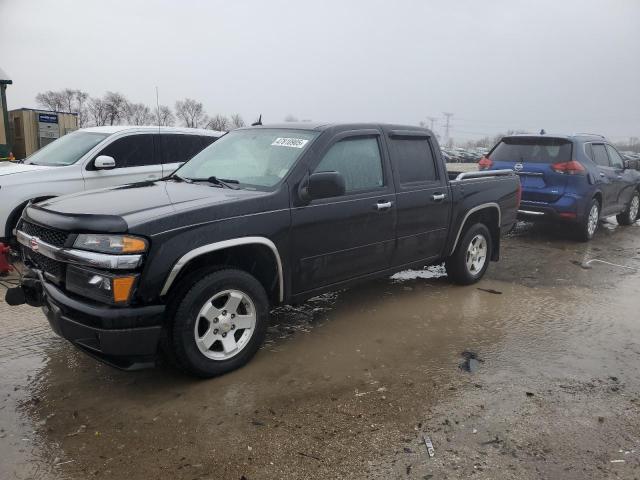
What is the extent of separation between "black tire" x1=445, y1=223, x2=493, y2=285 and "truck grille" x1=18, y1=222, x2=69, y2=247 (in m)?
4.11

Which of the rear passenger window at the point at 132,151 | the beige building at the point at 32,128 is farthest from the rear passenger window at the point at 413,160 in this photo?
the beige building at the point at 32,128

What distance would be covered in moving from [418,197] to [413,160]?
409 mm

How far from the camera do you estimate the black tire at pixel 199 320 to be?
10.8 feet

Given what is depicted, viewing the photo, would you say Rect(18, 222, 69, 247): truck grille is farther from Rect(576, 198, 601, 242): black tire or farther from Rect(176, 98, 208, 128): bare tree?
Rect(176, 98, 208, 128): bare tree

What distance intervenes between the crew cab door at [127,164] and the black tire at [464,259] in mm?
4265

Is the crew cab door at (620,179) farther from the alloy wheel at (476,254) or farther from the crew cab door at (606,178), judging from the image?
the alloy wheel at (476,254)

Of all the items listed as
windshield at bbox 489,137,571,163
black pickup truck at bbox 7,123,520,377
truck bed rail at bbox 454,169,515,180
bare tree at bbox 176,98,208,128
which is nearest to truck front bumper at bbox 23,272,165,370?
black pickup truck at bbox 7,123,520,377

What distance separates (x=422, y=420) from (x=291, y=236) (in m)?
1.61

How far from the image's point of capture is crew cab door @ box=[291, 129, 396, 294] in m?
4.00

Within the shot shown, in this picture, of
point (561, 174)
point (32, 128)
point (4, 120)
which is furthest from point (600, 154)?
point (32, 128)

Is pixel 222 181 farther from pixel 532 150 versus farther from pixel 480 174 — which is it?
pixel 532 150

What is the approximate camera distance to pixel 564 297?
5801 millimetres

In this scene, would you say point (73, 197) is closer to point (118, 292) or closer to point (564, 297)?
point (118, 292)

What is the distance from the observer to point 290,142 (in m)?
4.27
